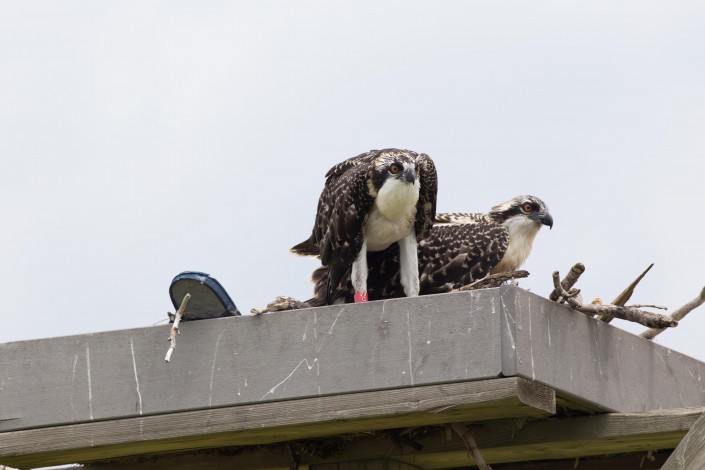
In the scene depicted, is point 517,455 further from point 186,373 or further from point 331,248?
Result: point 331,248

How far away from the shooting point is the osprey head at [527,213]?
29.9 ft

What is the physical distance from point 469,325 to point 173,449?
A: 5.44 ft

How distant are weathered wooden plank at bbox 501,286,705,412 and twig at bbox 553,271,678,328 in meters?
0.05

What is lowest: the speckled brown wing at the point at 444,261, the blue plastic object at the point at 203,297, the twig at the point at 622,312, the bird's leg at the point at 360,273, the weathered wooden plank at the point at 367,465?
the weathered wooden plank at the point at 367,465

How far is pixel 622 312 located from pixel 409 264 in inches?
94.1

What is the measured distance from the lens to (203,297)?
601cm

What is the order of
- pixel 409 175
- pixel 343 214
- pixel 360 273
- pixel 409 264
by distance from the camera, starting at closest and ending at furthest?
pixel 409 175 < pixel 343 214 < pixel 360 273 < pixel 409 264

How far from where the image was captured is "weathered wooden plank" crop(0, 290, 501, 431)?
5387mm

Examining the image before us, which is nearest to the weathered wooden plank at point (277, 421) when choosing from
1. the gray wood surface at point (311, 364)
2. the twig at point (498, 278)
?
the gray wood surface at point (311, 364)

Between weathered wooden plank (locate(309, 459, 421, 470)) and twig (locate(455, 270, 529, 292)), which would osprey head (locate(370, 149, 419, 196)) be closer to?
twig (locate(455, 270, 529, 292))

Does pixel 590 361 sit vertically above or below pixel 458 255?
below

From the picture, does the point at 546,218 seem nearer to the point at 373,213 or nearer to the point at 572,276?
the point at 373,213

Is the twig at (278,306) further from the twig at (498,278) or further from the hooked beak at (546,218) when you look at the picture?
the hooked beak at (546,218)

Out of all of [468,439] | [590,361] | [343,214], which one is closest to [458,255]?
[343,214]
